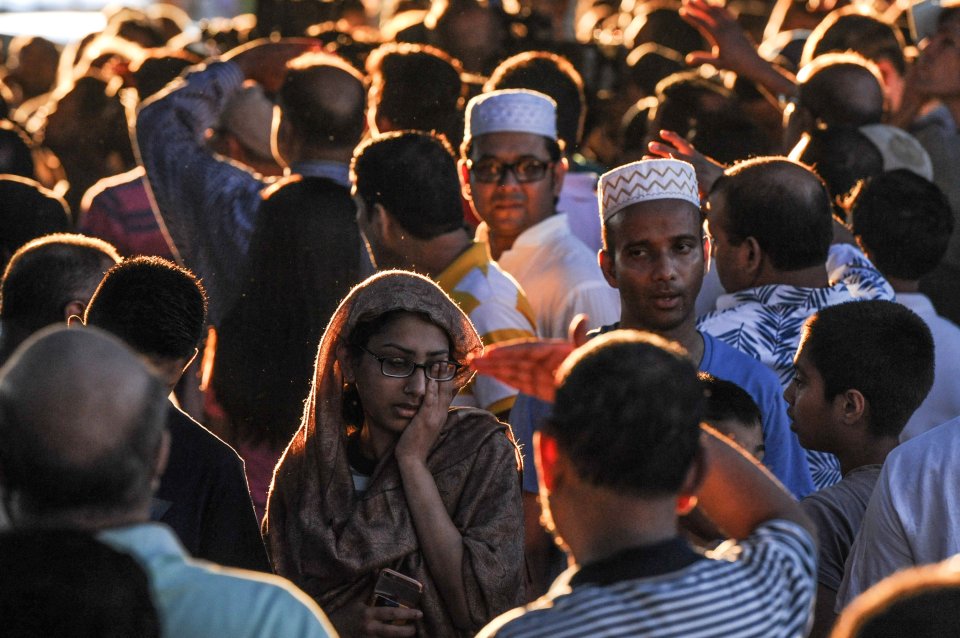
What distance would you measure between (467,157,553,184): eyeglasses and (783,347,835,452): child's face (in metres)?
1.81

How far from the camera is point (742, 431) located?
3955 mm

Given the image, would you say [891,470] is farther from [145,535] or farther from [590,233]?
[590,233]

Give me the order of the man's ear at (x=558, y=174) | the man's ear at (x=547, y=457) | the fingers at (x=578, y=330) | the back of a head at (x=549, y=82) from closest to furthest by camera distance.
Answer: the man's ear at (x=547, y=457), the fingers at (x=578, y=330), the man's ear at (x=558, y=174), the back of a head at (x=549, y=82)

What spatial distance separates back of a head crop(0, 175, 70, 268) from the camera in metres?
5.46

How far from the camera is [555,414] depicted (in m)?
2.45

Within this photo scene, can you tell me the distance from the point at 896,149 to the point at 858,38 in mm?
1919

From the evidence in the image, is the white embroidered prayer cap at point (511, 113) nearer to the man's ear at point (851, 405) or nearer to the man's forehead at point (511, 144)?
the man's forehead at point (511, 144)

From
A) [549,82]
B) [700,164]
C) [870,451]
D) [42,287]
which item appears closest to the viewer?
[870,451]

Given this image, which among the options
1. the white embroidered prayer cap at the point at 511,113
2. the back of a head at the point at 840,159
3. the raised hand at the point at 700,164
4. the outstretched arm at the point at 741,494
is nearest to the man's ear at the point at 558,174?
the white embroidered prayer cap at the point at 511,113

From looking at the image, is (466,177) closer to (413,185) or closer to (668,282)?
(413,185)

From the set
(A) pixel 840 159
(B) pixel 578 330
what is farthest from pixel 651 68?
(B) pixel 578 330

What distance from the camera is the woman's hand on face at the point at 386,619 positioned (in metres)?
3.57

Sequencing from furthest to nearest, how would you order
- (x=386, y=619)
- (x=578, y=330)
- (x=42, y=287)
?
(x=42, y=287), (x=386, y=619), (x=578, y=330)

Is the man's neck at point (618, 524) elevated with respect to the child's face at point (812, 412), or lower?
elevated
